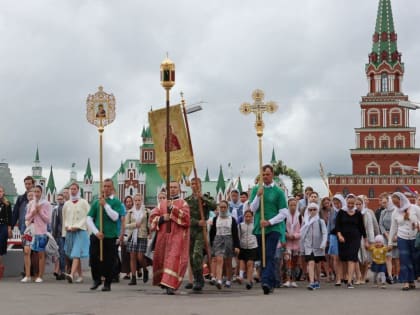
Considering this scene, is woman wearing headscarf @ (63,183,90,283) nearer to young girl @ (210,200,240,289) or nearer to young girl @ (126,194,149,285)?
young girl @ (126,194,149,285)

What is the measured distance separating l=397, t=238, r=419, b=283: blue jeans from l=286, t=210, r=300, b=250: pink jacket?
82.1 inches

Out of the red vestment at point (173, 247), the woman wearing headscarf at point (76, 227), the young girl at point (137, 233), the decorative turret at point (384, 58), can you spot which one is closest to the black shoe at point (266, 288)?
the red vestment at point (173, 247)

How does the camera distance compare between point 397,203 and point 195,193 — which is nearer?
point 195,193

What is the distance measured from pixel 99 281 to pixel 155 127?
294cm

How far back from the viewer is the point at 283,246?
1611 centimetres

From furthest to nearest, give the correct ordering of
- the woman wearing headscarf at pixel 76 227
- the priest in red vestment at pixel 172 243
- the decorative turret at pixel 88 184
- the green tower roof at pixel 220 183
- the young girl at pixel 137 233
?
the decorative turret at pixel 88 184 → the green tower roof at pixel 220 183 → the young girl at pixel 137 233 → the woman wearing headscarf at pixel 76 227 → the priest in red vestment at pixel 172 243

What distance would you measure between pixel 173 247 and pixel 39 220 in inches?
151

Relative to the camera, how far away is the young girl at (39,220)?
16.0 m

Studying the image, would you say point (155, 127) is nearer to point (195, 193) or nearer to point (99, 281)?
point (195, 193)

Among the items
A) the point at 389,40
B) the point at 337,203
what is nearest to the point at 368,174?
the point at 389,40

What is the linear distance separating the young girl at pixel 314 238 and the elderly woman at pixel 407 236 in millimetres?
1460

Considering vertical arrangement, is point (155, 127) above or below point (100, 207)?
above

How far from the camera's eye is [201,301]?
1174 centimetres

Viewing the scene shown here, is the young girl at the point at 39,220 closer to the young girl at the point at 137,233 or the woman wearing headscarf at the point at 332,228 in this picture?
the young girl at the point at 137,233
